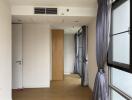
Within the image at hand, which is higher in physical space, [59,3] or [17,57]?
[59,3]

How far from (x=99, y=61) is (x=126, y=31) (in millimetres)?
1066

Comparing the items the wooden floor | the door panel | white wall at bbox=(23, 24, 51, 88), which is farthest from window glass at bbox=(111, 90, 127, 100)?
the door panel

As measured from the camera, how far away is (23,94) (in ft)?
17.6

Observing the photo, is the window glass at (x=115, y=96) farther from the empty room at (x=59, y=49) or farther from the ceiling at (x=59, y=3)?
the ceiling at (x=59, y=3)

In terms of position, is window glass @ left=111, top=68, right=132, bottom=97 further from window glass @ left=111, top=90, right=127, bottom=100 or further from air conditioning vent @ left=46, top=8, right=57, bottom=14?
air conditioning vent @ left=46, top=8, right=57, bottom=14

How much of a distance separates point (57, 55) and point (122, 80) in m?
4.80

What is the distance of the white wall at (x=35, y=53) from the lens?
6.16 metres

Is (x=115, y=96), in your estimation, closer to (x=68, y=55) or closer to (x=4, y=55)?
(x=4, y=55)

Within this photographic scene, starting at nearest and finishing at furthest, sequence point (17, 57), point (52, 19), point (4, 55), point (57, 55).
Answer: point (4, 55) < point (52, 19) < point (17, 57) < point (57, 55)

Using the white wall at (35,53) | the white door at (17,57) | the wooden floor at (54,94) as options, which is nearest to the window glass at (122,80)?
the wooden floor at (54,94)

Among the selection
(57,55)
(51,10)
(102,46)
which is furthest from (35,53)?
(102,46)

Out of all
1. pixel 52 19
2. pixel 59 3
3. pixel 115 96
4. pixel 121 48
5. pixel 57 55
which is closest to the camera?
pixel 121 48

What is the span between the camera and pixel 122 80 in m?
3.20

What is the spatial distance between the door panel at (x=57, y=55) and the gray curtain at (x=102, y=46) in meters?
4.01
